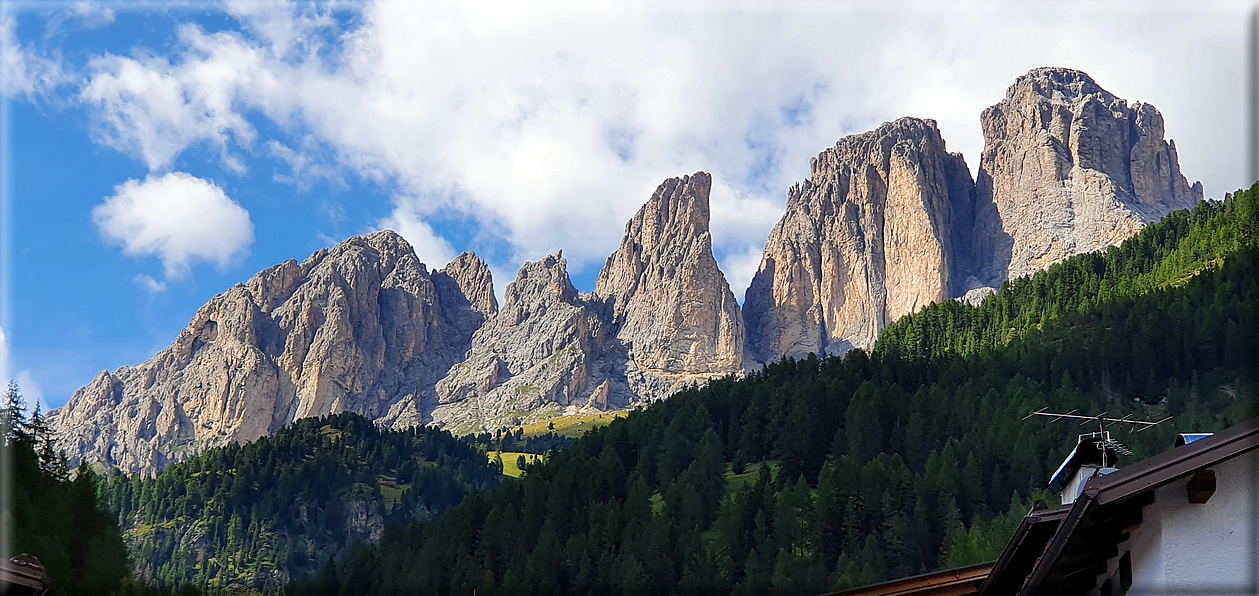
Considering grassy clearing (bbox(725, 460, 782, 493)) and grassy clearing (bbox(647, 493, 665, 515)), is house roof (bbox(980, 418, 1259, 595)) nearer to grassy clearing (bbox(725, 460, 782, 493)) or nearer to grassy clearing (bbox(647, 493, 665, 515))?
grassy clearing (bbox(647, 493, 665, 515))

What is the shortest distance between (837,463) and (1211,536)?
108261 mm

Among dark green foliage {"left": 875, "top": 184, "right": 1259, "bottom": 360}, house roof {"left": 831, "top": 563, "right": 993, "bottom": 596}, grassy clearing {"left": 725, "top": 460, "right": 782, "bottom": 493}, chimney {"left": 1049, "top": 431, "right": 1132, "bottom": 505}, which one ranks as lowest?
house roof {"left": 831, "top": 563, "right": 993, "bottom": 596}

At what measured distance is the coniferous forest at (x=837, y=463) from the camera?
9575cm

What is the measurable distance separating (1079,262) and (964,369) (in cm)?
4099

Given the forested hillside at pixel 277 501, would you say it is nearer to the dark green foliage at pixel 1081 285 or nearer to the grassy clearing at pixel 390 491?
the grassy clearing at pixel 390 491

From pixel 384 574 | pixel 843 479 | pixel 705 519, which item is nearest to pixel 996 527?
pixel 843 479

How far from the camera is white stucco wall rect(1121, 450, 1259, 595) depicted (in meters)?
9.53

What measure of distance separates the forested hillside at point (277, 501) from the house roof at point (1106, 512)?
15629cm

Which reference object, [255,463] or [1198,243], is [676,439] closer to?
[1198,243]

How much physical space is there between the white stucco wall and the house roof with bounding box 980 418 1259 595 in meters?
0.24

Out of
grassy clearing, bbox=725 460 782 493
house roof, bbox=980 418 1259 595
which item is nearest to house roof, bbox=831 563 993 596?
house roof, bbox=980 418 1259 595

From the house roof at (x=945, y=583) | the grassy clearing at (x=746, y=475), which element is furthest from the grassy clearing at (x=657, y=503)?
the house roof at (x=945, y=583)

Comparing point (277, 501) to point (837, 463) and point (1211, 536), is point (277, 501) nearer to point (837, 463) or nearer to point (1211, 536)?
point (837, 463)

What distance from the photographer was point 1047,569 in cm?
1075
